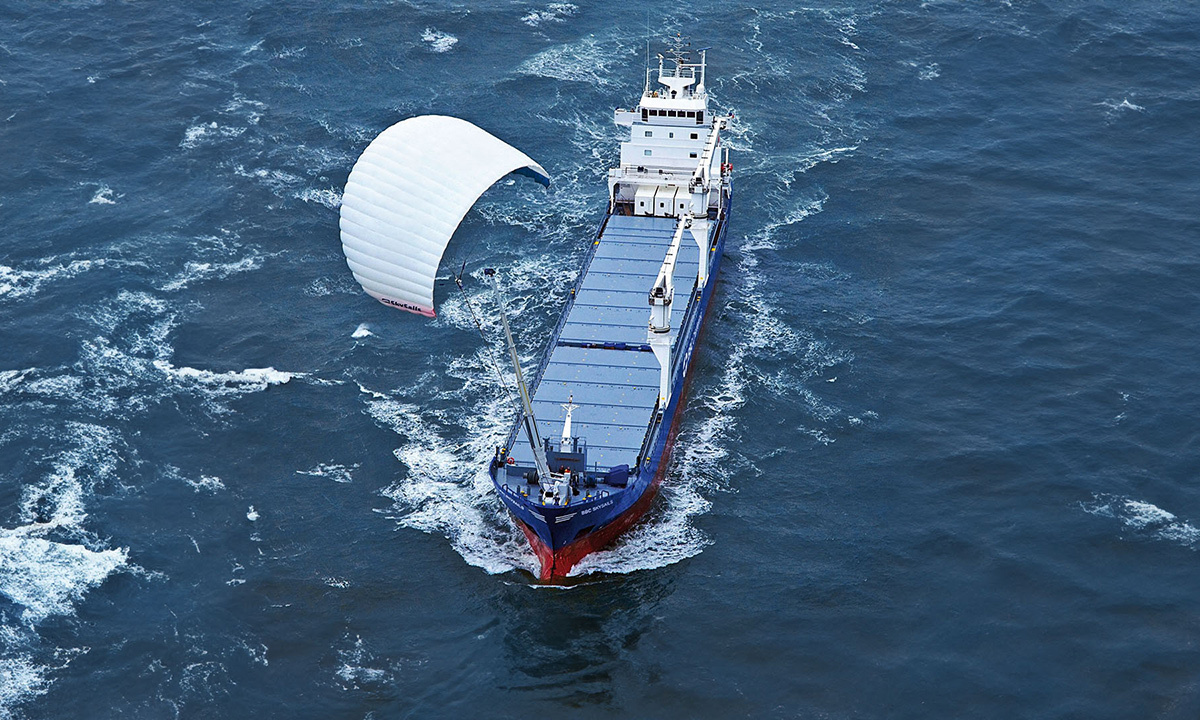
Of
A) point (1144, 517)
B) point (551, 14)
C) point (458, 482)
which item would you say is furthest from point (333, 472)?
point (551, 14)

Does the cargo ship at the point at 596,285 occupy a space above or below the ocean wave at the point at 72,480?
above

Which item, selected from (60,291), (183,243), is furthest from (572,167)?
(60,291)

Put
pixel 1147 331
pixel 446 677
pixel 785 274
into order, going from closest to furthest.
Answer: pixel 446 677 → pixel 1147 331 → pixel 785 274

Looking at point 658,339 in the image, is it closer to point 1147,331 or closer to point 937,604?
point 937,604

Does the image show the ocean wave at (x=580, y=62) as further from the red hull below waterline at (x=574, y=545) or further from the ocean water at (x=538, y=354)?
the red hull below waterline at (x=574, y=545)

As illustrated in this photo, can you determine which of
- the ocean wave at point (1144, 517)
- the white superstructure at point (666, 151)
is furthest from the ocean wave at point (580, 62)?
the ocean wave at point (1144, 517)

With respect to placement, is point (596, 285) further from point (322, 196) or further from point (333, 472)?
point (322, 196)

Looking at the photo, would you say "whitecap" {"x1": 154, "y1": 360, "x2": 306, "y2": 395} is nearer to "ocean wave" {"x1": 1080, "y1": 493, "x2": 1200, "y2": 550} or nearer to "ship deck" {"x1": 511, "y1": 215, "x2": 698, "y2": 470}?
"ship deck" {"x1": 511, "y1": 215, "x2": 698, "y2": 470}
